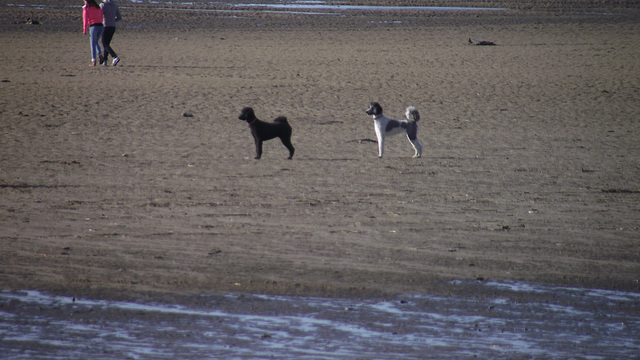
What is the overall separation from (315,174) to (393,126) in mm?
1643

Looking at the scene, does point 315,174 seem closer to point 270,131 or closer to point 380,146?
point 270,131

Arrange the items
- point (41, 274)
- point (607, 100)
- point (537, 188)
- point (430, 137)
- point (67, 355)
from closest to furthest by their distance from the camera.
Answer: point (67, 355), point (41, 274), point (537, 188), point (430, 137), point (607, 100)

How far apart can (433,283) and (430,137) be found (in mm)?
6001

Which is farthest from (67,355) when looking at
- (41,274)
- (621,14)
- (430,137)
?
(621,14)

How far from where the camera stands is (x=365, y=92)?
633 inches

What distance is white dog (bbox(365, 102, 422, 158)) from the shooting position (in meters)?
10.7

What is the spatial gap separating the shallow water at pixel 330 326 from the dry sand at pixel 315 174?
0.29 m

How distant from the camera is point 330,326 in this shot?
5.73 m

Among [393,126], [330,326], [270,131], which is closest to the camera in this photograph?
[330,326]

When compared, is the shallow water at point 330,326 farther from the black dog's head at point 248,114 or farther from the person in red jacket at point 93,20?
the person in red jacket at point 93,20

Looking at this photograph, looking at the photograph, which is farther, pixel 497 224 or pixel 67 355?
pixel 497 224

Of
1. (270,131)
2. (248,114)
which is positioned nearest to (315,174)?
(270,131)

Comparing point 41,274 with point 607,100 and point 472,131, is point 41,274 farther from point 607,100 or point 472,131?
point 607,100

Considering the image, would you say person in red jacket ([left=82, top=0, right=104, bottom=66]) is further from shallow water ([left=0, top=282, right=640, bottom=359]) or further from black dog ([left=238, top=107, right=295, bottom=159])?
shallow water ([left=0, top=282, right=640, bottom=359])
